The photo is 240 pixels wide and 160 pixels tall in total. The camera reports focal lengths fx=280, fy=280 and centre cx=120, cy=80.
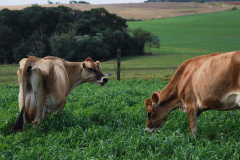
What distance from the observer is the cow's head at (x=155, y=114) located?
5.91 metres

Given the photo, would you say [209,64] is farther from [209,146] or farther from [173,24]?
[173,24]

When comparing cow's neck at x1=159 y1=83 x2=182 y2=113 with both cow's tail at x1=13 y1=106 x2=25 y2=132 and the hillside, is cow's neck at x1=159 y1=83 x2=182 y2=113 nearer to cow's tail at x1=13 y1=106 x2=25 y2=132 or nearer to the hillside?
cow's tail at x1=13 y1=106 x2=25 y2=132

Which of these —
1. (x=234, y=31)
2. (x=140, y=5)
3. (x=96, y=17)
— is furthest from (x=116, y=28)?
(x=140, y=5)

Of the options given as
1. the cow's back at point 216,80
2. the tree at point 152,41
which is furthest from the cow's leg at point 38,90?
the tree at point 152,41

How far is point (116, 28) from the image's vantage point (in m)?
59.2

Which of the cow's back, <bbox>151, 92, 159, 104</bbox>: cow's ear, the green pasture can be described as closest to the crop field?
<bbox>151, 92, 159, 104</bbox>: cow's ear

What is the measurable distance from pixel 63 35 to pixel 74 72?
45122mm

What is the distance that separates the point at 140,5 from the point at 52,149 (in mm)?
106163

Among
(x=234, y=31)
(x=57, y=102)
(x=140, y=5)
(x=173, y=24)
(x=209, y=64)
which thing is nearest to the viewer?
(x=209, y=64)

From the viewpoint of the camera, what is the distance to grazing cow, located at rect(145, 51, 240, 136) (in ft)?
15.1

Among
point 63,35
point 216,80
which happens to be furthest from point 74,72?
point 63,35

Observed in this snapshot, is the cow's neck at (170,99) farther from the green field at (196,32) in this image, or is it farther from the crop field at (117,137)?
the green field at (196,32)

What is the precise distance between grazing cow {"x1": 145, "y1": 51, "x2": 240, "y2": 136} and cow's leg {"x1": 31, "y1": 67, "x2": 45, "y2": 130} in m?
2.22

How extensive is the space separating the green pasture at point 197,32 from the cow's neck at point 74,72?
157ft
